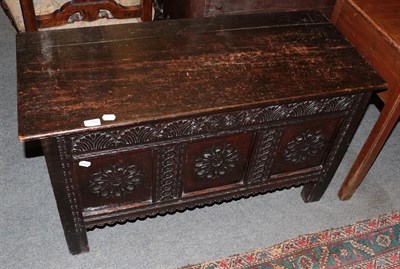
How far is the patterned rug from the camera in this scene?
1967 millimetres

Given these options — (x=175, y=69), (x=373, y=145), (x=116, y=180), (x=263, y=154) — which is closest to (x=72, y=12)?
(x=175, y=69)

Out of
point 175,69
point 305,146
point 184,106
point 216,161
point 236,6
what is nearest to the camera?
point 184,106

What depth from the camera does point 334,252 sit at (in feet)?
6.69

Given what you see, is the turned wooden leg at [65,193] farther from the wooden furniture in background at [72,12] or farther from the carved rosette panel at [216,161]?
the wooden furniture in background at [72,12]

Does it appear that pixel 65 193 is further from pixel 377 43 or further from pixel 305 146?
pixel 377 43

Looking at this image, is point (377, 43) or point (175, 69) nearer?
point (175, 69)

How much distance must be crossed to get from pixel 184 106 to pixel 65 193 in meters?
0.53

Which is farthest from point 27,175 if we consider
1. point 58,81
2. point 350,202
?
Answer: point 350,202

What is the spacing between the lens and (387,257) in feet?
6.75

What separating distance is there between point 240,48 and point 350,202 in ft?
3.31

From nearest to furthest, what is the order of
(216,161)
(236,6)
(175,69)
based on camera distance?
(175,69)
(216,161)
(236,6)

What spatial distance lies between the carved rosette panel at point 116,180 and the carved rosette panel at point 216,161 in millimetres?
237

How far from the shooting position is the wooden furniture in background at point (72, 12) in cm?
207

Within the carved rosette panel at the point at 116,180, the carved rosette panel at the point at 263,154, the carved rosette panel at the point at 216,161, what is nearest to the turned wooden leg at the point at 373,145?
the carved rosette panel at the point at 263,154
